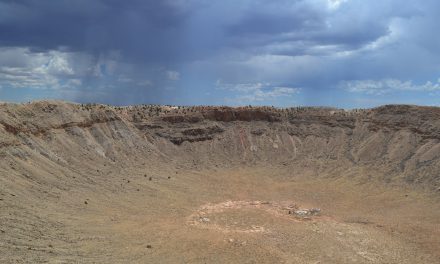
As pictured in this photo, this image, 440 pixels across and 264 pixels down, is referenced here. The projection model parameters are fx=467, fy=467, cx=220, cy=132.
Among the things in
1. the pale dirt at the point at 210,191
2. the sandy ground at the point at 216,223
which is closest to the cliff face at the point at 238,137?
→ the pale dirt at the point at 210,191

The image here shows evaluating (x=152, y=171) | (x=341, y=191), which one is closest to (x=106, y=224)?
(x=152, y=171)

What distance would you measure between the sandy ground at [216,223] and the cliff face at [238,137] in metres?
4.44

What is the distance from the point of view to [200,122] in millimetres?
61781

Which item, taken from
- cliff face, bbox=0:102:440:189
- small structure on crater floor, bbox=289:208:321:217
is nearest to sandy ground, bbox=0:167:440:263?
small structure on crater floor, bbox=289:208:321:217

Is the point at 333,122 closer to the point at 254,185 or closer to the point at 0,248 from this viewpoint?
the point at 254,185

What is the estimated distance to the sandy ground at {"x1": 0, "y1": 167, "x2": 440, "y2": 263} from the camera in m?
25.8

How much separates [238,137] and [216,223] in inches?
1081

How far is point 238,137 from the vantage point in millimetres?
60781

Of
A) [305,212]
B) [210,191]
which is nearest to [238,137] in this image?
[210,191]

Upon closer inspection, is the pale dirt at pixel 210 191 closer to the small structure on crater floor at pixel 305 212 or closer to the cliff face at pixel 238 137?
the cliff face at pixel 238 137

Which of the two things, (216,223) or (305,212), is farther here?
(305,212)

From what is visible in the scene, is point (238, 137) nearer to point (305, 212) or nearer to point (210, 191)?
point (210, 191)

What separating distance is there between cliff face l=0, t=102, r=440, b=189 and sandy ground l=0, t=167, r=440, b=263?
175 inches

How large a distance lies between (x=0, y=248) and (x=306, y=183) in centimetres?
3315
